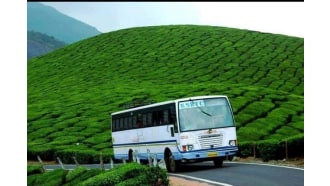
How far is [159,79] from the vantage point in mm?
73938

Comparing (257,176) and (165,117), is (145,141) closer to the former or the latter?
(165,117)

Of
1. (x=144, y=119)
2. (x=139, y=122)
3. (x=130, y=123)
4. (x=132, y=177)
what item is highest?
(x=144, y=119)

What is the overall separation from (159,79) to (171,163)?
5042cm

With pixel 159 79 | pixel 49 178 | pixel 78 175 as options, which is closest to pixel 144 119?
pixel 49 178

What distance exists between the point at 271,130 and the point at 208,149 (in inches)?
821

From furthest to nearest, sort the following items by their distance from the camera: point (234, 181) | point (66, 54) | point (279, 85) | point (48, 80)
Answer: point (66, 54)
point (48, 80)
point (279, 85)
point (234, 181)

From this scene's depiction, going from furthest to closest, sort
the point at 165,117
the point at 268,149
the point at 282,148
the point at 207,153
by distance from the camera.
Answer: the point at 268,149, the point at 282,148, the point at 165,117, the point at 207,153

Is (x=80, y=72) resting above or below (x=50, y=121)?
above

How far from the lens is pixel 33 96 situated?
240 ft

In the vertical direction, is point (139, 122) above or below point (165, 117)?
→ below

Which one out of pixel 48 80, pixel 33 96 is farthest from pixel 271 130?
pixel 48 80

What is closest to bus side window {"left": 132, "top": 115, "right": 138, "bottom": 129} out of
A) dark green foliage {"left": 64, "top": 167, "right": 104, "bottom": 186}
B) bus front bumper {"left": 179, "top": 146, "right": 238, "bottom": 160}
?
bus front bumper {"left": 179, "top": 146, "right": 238, "bottom": 160}

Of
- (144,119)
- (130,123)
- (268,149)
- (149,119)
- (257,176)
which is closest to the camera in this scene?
(257,176)
